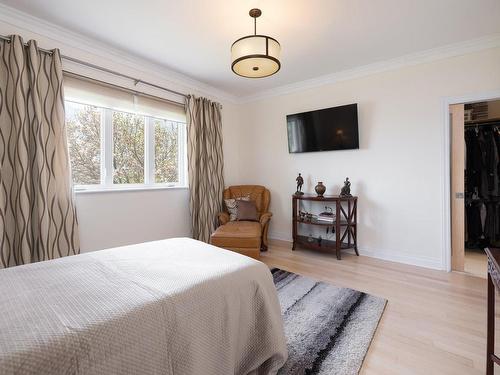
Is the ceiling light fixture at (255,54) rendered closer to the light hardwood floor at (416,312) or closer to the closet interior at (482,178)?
the light hardwood floor at (416,312)

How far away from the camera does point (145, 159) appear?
10.9 feet

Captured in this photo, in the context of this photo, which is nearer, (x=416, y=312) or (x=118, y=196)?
(x=416, y=312)

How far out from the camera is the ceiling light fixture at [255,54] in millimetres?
1879

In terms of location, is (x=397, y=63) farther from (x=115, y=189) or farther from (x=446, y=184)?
(x=115, y=189)

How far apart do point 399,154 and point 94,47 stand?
148 inches

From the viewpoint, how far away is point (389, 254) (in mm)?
3266

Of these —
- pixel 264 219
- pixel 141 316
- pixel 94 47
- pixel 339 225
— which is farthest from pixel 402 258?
pixel 94 47

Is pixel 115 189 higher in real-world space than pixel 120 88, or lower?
lower

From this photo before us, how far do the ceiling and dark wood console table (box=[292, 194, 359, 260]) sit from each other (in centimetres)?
180

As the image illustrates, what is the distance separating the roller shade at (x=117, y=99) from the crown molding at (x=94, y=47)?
0.30 meters

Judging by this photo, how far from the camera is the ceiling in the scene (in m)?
2.11

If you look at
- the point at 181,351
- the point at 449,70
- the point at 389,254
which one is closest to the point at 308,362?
the point at 181,351

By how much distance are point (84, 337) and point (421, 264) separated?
137 inches

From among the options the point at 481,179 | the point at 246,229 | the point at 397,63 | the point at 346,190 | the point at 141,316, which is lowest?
the point at 246,229
